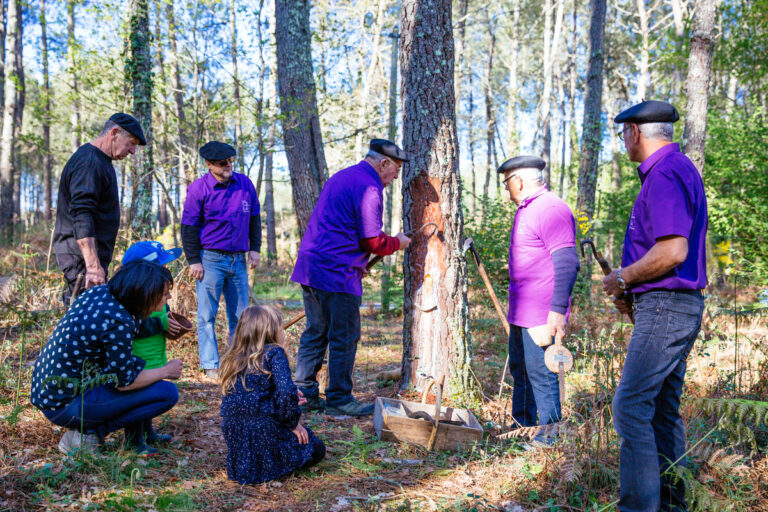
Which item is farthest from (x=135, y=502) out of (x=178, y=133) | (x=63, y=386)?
(x=178, y=133)

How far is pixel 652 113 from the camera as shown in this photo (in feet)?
8.79

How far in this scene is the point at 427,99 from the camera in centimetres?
467

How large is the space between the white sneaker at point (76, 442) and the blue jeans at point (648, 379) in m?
2.98

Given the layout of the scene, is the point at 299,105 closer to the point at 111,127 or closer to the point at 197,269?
the point at 197,269

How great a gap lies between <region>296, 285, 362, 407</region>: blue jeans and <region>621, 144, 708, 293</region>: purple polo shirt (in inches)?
94.0

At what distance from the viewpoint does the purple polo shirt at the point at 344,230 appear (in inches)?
172

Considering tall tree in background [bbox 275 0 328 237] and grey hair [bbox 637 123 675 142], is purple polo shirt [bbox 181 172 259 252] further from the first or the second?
grey hair [bbox 637 123 675 142]

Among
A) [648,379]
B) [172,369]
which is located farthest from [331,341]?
[648,379]

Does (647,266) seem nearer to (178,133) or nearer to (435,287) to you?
(435,287)

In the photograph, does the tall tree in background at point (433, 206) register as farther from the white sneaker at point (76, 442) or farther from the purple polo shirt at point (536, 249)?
the white sneaker at point (76, 442)

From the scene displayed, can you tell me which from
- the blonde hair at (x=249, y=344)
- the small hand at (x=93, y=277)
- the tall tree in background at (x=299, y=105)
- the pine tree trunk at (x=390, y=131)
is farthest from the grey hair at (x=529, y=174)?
the pine tree trunk at (x=390, y=131)

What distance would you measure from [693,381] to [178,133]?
8.33 meters

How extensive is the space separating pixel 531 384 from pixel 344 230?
190 centimetres

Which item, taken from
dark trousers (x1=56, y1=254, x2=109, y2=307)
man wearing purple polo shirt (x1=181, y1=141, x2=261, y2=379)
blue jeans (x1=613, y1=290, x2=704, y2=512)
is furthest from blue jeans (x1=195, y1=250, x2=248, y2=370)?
blue jeans (x1=613, y1=290, x2=704, y2=512)
